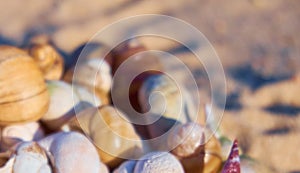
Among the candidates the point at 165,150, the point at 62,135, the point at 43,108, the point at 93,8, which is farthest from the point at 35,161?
the point at 93,8

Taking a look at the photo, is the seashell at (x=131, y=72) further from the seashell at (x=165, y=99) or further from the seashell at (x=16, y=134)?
the seashell at (x=16, y=134)

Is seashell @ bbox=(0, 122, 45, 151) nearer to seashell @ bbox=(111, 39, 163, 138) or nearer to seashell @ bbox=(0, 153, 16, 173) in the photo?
seashell @ bbox=(0, 153, 16, 173)

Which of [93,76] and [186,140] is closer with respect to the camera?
[186,140]

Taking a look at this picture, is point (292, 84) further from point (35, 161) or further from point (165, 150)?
point (35, 161)

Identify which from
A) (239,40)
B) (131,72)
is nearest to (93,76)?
(131,72)

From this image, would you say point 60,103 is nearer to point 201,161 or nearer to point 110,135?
point 110,135

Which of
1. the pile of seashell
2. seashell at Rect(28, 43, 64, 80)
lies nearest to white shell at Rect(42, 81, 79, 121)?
the pile of seashell
